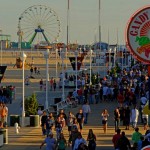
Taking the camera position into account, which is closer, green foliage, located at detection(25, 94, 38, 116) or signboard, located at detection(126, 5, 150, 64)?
signboard, located at detection(126, 5, 150, 64)

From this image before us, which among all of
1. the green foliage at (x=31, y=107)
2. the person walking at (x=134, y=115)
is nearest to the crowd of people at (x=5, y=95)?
the green foliage at (x=31, y=107)

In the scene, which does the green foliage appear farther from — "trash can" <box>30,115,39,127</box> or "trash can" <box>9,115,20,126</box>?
"trash can" <box>30,115,39,127</box>

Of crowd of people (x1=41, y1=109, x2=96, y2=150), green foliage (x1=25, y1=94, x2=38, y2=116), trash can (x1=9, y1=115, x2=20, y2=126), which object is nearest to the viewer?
crowd of people (x1=41, y1=109, x2=96, y2=150)

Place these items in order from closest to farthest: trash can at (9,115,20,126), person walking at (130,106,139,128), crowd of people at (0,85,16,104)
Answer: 1. person walking at (130,106,139,128)
2. trash can at (9,115,20,126)
3. crowd of people at (0,85,16,104)

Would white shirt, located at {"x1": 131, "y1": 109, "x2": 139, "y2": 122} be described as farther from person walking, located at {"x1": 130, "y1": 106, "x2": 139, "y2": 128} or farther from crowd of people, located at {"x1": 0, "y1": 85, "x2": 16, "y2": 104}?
crowd of people, located at {"x1": 0, "y1": 85, "x2": 16, "y2": 104}

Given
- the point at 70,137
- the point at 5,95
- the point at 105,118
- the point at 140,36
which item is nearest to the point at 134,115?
the point at 105,118

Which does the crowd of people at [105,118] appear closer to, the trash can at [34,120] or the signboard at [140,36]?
the trash can at [34,120]

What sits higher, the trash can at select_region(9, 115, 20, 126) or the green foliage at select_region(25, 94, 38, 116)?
the green foliage at select_region(25, 94, 38, 116)

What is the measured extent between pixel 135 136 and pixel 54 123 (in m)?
5.71

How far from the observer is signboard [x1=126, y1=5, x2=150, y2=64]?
40.4 feet

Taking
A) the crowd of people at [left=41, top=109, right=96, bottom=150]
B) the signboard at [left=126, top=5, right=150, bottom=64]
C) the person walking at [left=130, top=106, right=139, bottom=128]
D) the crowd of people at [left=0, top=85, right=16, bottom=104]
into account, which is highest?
the signboard at [left=126, top=5, right=150, bottom=64]

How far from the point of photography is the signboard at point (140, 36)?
12.3 meters

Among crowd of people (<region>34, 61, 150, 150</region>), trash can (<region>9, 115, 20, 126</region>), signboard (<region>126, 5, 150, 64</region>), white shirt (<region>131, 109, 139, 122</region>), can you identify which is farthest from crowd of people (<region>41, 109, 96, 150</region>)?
signboard (<region>126, 5, 150, 64</region>)

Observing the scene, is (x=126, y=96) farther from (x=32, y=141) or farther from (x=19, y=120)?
(x=32, y=141)
